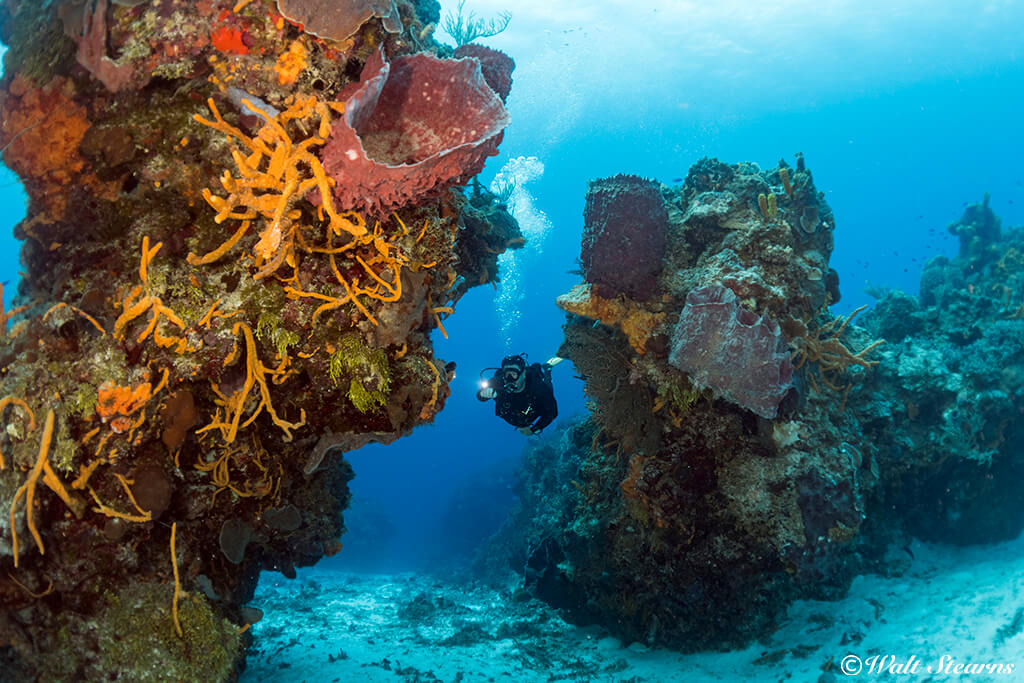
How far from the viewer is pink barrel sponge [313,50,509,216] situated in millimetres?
2561

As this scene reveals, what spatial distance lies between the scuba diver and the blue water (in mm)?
5512

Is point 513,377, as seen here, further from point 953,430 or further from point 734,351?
point 953,430

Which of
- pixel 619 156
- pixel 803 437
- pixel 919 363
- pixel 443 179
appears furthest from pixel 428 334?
pixel 619 156

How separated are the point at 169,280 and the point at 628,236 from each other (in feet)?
16.0

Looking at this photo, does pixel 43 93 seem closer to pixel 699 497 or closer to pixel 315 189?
pixel 315 189

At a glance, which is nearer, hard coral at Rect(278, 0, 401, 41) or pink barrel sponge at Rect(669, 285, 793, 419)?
hard coral at Rect(278, 0, 401, 41)

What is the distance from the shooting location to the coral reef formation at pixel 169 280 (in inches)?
101

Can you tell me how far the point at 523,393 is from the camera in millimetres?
6238

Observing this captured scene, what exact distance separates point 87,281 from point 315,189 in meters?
1.58

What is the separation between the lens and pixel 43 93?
2.61 meters

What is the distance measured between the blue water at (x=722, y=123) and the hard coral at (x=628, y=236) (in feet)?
16.9

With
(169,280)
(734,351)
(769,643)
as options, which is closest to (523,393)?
(734,351)

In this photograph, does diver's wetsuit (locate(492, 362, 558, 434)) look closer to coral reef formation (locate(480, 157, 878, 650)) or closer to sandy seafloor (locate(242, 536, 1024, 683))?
coral reef formation (locate(480, 157, 878, 650))

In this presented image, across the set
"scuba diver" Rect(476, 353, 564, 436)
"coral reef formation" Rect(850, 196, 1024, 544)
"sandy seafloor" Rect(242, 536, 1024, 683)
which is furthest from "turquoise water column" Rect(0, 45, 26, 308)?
"coral reef formation" Rect(850, 196, 1024, 544)
